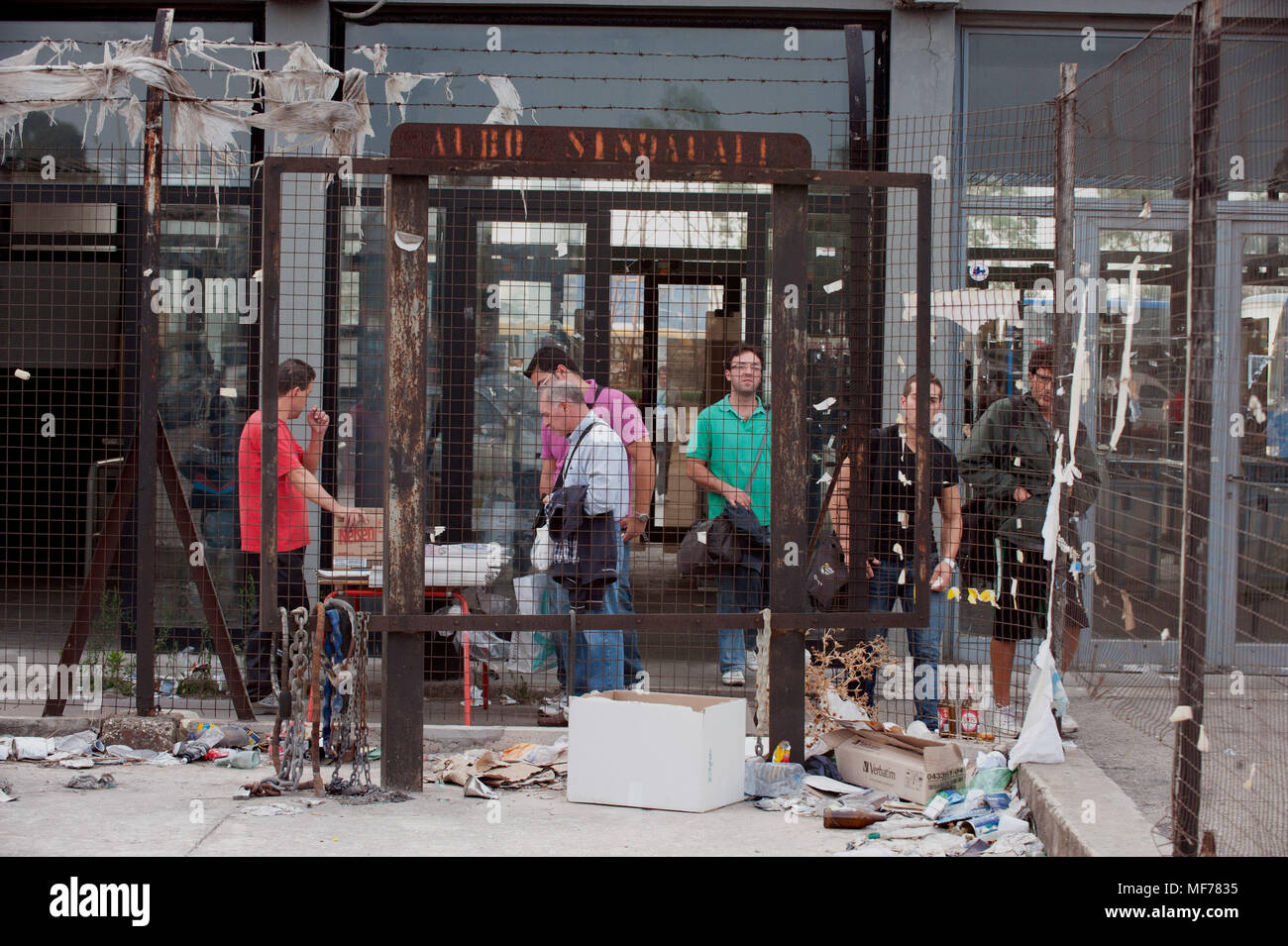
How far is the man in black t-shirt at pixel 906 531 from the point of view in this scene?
6574 mm

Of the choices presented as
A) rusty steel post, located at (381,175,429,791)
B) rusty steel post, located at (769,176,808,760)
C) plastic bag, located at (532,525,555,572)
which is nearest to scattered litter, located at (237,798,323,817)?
rusty steel post, located at (381,175,429,791)

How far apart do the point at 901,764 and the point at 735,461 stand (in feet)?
7.93

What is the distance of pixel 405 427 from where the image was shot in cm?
549

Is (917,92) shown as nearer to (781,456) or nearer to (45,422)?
(781,456)

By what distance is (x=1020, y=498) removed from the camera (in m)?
6.71

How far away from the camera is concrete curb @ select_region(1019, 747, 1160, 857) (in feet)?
14.4

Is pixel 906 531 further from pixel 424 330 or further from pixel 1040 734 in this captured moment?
pixel 424 330

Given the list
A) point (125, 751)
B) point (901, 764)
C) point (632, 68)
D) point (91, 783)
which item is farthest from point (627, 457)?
point (632, 68)

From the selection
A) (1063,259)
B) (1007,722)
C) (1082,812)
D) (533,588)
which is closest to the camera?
(1082,812)

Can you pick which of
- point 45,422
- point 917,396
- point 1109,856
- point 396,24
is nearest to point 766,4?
point 396,24

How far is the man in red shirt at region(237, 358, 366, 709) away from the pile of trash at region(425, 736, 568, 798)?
1.55 metres

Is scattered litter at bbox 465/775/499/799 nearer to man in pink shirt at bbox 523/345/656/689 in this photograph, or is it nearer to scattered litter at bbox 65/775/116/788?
man in pink shirt at bbox 523/345/656/689

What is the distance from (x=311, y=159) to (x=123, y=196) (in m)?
3.73

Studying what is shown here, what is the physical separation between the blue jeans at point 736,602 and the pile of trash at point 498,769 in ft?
4.23
